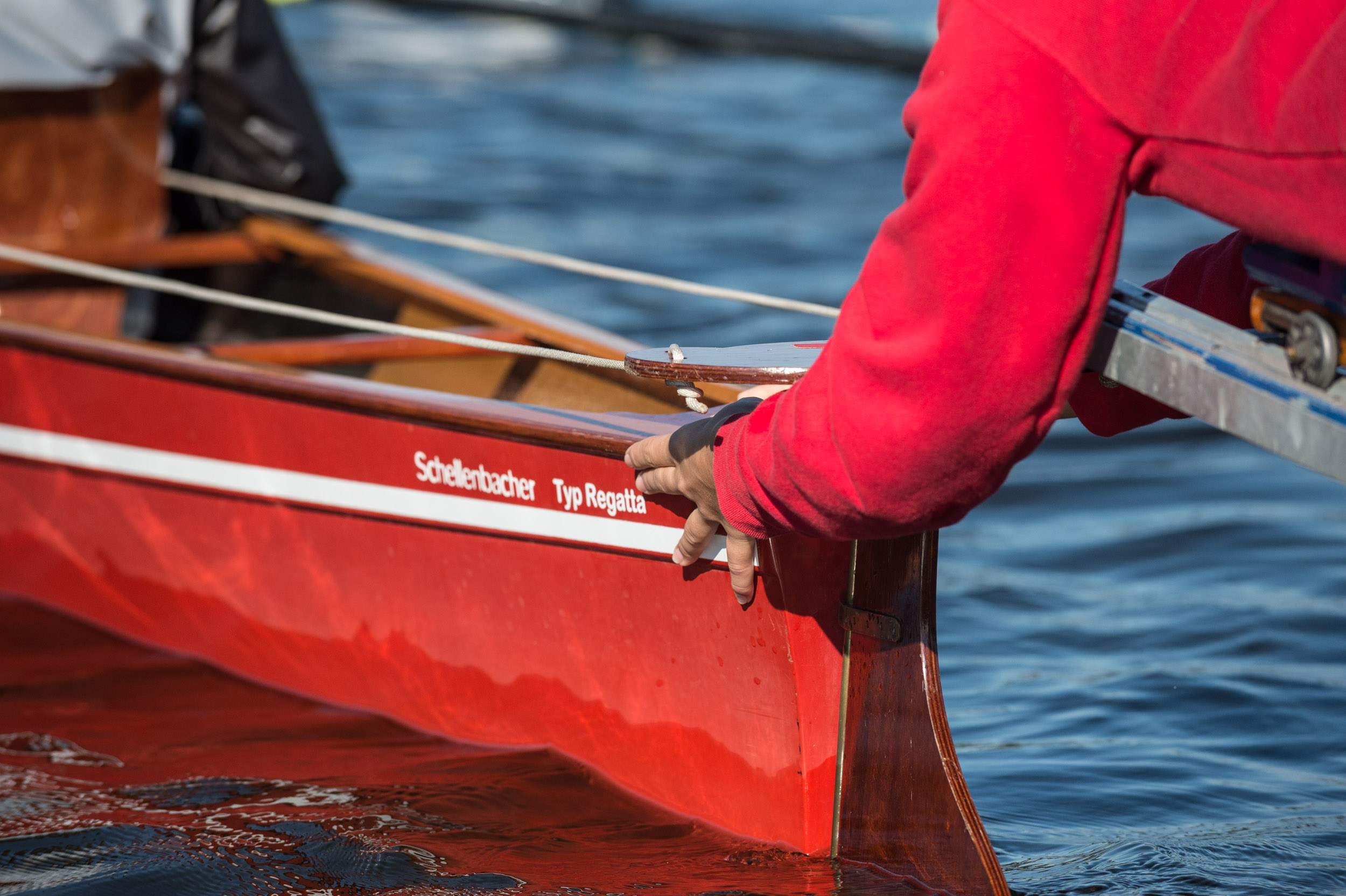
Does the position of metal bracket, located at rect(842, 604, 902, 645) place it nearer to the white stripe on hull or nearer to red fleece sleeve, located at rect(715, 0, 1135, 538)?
the white stripe on hull

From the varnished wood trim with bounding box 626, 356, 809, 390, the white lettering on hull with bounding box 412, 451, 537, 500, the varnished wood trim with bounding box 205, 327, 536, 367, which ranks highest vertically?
the varnished wood trim with bounding box 626, 356, 809, 390

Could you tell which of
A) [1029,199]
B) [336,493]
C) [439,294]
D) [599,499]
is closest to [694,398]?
[599,499]

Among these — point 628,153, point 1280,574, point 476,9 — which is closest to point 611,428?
point 1280,574

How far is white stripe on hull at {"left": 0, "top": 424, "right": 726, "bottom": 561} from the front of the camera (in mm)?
2463

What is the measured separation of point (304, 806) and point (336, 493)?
2.01 ft

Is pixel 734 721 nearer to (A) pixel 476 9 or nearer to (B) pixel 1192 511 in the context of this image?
(B) pixel 1192 511

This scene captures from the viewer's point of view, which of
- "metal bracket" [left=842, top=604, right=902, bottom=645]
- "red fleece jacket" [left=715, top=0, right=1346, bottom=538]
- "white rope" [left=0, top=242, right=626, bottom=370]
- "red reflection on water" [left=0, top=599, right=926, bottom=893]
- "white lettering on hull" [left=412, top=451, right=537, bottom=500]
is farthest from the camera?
"white lettering on hull" [left=412, top=451, right=537, bottom=500]

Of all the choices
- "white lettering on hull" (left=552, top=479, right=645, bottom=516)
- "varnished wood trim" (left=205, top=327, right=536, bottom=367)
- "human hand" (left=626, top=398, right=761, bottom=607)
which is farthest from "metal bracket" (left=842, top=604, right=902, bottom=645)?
"varnished wood trim" (left=205, top=327, right=536, bottom=367)

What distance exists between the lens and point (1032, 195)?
1.35m

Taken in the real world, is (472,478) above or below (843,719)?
above

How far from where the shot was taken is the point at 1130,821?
279 centimetres

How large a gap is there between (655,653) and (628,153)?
9.86 metres

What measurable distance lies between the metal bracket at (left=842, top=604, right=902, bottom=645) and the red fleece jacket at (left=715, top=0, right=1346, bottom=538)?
2.26 feet

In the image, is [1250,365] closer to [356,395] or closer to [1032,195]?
[1032,195]
